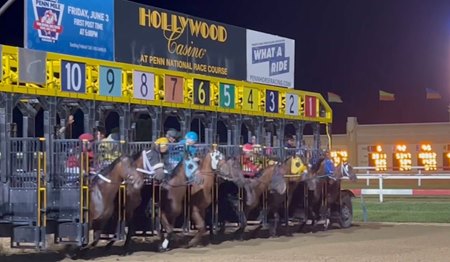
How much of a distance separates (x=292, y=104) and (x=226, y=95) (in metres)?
3.41

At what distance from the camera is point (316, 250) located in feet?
57.0

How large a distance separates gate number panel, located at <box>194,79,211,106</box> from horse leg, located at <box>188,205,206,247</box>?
2886 mm

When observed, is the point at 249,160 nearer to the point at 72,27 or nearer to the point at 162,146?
the point at 162,146

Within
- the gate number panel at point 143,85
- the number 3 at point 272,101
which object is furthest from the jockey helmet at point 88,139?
the number 3 at point 272,101

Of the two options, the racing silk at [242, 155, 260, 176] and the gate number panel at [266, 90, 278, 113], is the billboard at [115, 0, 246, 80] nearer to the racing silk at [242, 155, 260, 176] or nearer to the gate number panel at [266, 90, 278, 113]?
the gate number panel at [266, 90, 278, 113]

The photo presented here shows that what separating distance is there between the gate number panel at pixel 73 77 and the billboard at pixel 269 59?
847 centimetres

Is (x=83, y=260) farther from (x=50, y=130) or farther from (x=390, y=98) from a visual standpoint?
(x=390, y=98)

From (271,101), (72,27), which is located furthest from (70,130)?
(271,101)

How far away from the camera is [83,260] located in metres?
16.3

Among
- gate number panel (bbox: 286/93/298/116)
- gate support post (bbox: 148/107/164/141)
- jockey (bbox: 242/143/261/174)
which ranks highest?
gate number panel (bbox: 286/93/298/116)

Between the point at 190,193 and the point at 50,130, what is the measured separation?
3562 mm

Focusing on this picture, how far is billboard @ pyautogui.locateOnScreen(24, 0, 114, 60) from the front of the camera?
17.5m

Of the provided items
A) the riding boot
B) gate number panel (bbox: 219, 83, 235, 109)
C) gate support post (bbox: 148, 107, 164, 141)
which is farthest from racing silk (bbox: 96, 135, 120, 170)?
gate number panel (bbox: 219, 83, 235, 109)

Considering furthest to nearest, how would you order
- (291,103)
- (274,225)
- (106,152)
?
(291,103)
(274,225)
(106,152)
